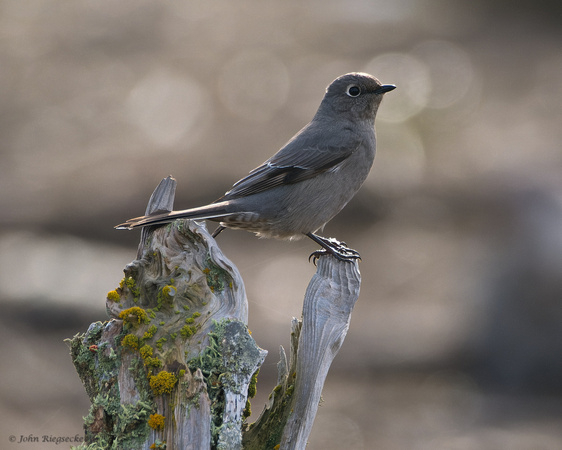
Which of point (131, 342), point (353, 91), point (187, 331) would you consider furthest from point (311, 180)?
point (131, 342)

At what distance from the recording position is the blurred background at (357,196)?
1209 centimetres

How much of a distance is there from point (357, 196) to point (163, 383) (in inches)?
447

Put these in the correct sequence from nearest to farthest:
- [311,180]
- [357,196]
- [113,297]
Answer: [113,297] < [311,180] < [357,196]

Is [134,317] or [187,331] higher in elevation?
[134,317]

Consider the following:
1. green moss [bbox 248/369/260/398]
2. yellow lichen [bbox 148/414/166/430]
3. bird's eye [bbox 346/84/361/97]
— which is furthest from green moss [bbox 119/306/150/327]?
bird's eye [bbox 346/84/361/97]

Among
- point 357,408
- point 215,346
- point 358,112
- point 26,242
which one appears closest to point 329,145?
point 358,112

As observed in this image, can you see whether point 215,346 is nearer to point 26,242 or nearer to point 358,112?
point 358,112

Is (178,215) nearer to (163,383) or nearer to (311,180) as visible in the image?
(163,383)

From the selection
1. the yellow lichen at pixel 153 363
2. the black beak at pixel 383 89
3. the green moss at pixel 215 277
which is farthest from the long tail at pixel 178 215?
the black beak at pixel 383 89

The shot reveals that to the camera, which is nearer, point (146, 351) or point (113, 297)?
point (146, 351)

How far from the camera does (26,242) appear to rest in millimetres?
14398

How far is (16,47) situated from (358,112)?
1707 centimetres

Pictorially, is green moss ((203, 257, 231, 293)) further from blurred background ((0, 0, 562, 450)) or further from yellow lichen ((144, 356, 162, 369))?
blurred background ((0, 0, 562, 450))

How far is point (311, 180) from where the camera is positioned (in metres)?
7.82
